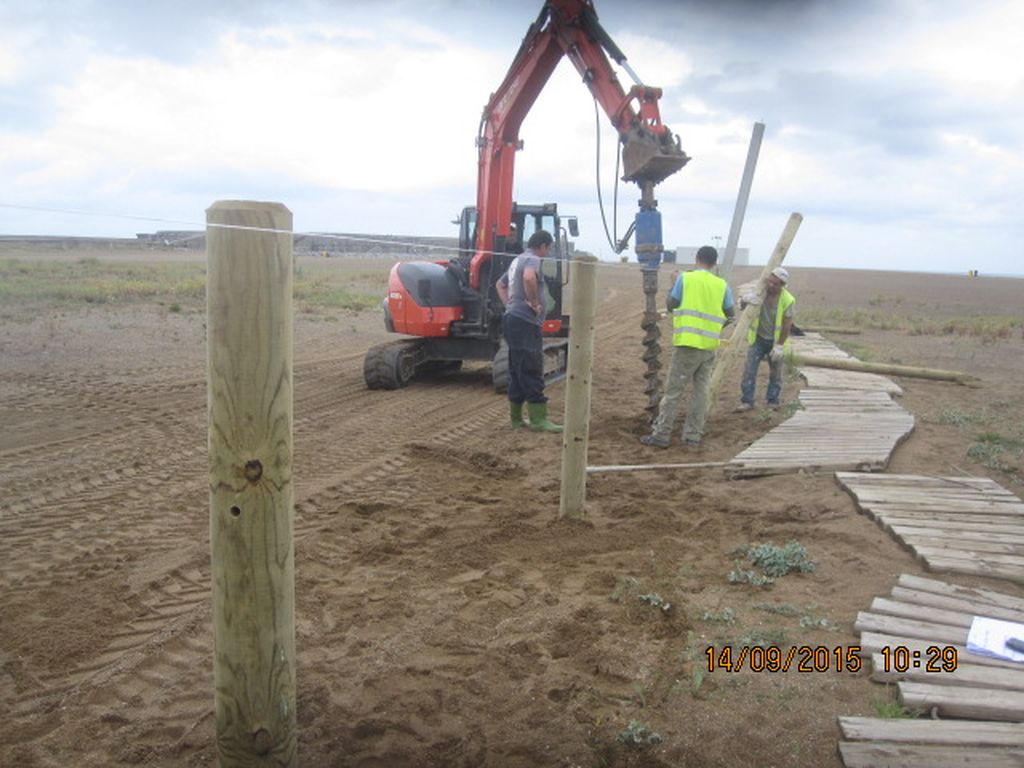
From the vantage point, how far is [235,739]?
2.59 metres

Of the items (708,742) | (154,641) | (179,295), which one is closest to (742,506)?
(708,742)

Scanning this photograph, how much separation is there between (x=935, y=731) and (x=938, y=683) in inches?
15.1

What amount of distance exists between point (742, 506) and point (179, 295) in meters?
22.6

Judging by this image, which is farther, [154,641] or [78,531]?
[78,531]

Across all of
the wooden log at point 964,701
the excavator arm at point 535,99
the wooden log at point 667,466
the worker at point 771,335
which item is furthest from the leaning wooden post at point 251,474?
the worker at point 771,335

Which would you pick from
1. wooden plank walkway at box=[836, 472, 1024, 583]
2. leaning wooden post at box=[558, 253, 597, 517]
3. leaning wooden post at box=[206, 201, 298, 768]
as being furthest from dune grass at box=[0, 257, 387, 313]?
leaning wooden post at box=[206, 201, 298, 768]

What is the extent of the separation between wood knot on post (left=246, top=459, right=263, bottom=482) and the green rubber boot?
635 centimetres

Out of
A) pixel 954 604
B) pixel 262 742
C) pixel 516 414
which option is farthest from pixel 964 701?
pixel 516 414

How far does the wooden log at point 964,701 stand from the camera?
10.5 ft

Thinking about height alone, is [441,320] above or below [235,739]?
above

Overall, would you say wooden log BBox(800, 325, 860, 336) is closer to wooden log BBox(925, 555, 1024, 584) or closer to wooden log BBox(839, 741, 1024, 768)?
wooden log BBox(925, 555, 1024, 584)

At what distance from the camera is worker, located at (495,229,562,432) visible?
27.9 ft

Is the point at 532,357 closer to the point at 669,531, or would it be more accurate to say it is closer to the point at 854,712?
the point at 669,531

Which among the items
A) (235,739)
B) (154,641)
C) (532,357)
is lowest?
(154,641)
